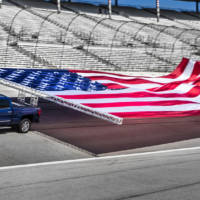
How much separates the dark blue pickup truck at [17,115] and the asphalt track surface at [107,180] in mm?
3814

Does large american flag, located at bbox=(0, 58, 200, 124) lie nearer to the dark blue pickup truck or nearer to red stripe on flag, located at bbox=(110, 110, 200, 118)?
red stripe on flag, located at bbox=(110, 110, 200, 118)

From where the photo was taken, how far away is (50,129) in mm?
15680

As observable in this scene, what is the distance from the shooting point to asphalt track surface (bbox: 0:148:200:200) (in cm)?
795

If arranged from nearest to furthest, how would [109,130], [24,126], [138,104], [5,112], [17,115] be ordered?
[5,112]
[17,115]
[24,126]
[109,130]
[138,104]

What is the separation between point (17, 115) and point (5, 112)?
0.60 metres

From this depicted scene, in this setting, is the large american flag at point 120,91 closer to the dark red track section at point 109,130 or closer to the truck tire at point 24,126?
the dark red track section at point 109,130

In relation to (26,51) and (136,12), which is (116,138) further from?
(136,12)

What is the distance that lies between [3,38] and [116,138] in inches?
1062

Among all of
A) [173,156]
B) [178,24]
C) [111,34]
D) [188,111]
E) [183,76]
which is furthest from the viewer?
[178,24]

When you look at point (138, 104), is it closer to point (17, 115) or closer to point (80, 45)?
point (17, 115)

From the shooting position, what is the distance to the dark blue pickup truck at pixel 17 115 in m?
14.1

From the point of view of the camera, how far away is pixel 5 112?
14.0 m

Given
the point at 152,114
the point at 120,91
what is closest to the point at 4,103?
the point at 152,114

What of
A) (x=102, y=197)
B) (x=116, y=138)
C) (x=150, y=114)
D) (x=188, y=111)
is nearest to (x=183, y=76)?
(x=188, y=111)
